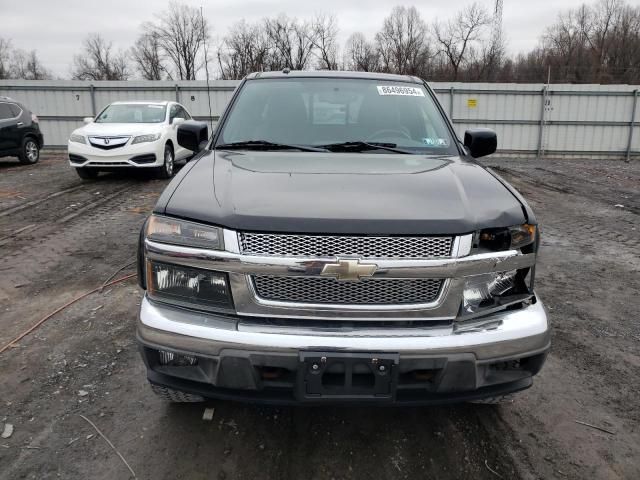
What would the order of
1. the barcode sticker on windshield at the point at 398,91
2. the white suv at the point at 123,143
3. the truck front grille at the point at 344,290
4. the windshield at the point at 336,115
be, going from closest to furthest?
the truck front grille at the point at 344,290 < the windshield at the point at 336,115 < the barcode sticker on windshield at the point at 398,91 < the white suv at the point at 123,143

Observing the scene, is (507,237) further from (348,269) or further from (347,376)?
(347,376)

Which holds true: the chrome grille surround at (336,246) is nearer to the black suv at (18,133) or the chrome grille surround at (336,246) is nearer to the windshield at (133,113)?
the windshield at (133,113)

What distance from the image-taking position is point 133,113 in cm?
1098

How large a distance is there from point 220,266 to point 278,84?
2.07 m

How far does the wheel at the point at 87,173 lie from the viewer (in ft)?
33.9

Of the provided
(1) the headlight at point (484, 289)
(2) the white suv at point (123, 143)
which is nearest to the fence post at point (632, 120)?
(2) the white suv at point (123, 143)

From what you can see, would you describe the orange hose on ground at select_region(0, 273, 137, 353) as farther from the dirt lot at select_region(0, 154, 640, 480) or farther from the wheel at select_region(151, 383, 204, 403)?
the wheel at select_region(151, 383, 204, 403)

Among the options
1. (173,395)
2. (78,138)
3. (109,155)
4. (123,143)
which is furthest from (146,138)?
(173,395)

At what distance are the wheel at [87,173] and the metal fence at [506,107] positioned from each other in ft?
22.6

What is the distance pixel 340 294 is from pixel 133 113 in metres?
10.3

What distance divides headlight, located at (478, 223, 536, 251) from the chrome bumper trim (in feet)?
0.99

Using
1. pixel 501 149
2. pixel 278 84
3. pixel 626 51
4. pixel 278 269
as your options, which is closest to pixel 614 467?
pixel 278 269

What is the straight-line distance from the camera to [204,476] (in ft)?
7.20

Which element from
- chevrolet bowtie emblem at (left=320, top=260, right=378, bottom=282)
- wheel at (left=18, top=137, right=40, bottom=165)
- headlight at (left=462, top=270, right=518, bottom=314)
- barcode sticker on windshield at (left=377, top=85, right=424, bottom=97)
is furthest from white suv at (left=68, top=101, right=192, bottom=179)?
headlight at (left=462, top=270, right=518, bottom=314)
